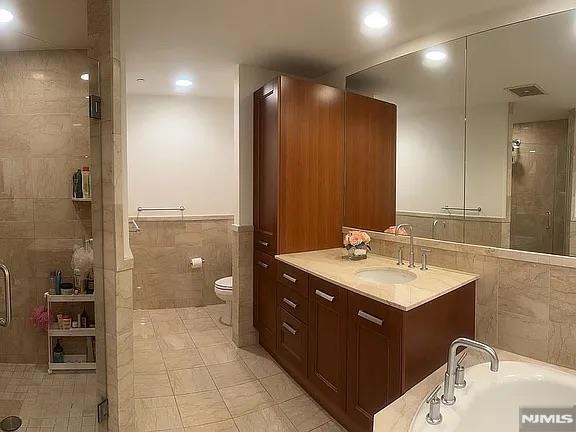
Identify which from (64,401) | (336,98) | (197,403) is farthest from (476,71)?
(64,401)

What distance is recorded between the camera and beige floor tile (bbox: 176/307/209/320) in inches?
159

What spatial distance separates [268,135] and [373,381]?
6.24 feet

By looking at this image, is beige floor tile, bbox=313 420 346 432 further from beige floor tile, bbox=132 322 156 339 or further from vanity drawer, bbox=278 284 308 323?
beige floor tile, bbox=132 322 156 339

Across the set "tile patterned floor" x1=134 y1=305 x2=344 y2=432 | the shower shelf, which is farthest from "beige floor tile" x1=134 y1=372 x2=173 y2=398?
the shower shelf

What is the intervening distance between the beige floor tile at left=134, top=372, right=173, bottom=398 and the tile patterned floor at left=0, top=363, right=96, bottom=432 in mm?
396

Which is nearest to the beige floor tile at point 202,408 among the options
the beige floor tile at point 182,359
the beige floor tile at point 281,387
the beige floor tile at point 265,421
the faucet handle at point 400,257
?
the beige floor tile at point 265,421

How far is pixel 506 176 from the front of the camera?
2.10m

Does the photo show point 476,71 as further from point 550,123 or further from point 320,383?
point 320,383

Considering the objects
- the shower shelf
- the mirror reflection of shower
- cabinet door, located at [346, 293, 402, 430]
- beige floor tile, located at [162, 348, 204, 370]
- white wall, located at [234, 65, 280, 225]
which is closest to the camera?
cabinet door, located at [346, 293, 402, 430]

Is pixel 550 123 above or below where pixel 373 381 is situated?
above

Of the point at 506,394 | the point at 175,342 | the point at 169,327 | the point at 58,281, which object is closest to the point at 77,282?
the point at 58,281

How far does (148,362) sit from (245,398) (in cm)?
98

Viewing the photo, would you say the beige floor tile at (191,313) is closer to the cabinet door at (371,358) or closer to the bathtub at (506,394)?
Result: the cabinet door at (371,358)

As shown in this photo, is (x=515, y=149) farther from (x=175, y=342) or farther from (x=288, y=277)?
A: (x=175, y=342)
